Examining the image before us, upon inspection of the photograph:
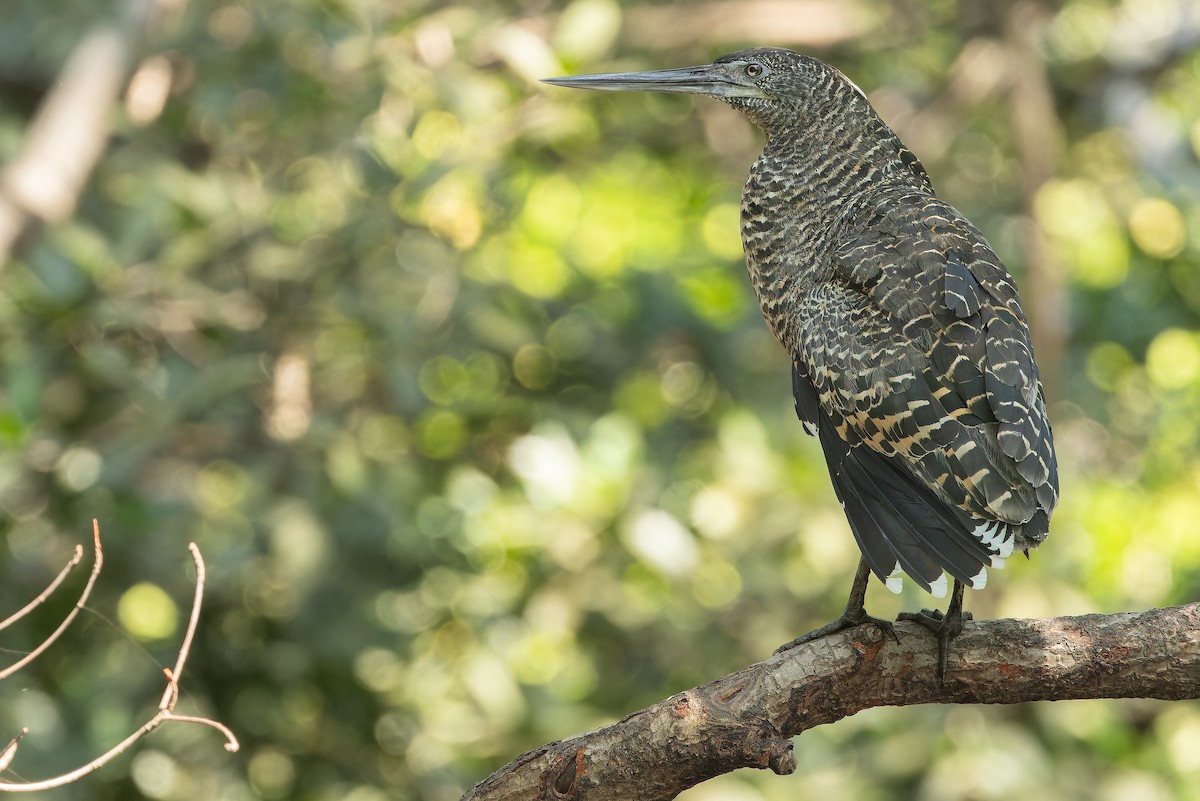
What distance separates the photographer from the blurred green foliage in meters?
5.09

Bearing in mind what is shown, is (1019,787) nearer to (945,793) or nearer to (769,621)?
(945,793)

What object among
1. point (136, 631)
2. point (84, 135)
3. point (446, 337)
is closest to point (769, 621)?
point (446, 337)

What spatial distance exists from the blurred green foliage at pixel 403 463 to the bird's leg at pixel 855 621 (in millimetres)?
1159

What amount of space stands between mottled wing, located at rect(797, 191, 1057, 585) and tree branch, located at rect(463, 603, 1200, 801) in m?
0.19

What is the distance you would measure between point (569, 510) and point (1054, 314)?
2329mm

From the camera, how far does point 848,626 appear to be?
326 centimetres

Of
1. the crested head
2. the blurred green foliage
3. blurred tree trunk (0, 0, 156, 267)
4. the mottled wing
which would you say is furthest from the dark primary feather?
blurred tree trunk (0, 0, 156, 267)

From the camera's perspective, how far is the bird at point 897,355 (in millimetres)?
3158

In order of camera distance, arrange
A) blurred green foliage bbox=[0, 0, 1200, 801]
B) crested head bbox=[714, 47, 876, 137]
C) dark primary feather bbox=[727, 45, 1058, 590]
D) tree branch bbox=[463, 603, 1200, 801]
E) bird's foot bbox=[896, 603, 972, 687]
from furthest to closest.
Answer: blurred green foliage bbox=[0, 0, 1200, 801] < crested head bbox=[714, 47, 876, 137] < dark primary feather bbox=[727, 45, 1058, 590] < bird's foot bbox=[896, 603, 972, 687] < tree branch bbox=[463, 603, 1200, 801]

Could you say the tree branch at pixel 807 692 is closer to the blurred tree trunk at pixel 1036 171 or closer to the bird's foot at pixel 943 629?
the bird's foot at pixel 943 629

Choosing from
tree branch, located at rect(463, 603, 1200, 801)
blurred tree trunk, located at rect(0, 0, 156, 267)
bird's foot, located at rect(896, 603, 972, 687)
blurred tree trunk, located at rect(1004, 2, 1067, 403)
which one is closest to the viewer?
tree branch, located at rect(463, 603, 1200, 801)

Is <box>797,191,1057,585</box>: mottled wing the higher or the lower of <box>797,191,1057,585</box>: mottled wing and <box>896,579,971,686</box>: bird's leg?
the higher

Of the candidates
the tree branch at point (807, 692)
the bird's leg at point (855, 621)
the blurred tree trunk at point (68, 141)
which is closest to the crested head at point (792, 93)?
the bird's leg at point (855, 621)

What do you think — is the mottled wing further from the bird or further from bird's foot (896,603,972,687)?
bird's foot (896,603,972,687)
